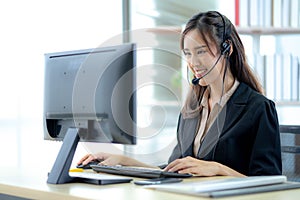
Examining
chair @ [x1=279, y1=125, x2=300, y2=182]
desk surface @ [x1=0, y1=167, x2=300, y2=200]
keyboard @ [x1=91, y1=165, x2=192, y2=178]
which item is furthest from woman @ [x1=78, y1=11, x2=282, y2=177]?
desk surface @ [x1=0, y1=167, x2=300, y2=200]

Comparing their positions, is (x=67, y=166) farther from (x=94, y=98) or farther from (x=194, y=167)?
(x=194, y=167)

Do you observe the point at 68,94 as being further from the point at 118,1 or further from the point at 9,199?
the point at 118,1

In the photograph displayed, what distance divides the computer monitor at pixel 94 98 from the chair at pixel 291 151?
0.79m

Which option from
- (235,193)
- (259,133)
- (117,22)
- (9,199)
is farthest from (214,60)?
(117,22)

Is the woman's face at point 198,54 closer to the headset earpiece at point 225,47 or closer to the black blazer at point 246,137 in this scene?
the headset earpiece at point 225,47

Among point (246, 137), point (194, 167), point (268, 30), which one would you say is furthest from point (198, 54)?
point (268, 30)

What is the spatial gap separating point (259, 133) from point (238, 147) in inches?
4.6

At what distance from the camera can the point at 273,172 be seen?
174 centimetres

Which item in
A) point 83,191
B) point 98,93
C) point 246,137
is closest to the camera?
point 83,191

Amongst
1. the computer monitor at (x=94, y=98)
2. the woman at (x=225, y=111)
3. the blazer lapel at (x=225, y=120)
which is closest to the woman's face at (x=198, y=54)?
the woman at (x=225, y=111)

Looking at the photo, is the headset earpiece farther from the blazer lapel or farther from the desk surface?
the desk surface

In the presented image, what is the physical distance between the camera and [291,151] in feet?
6.74

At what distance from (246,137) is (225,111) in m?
0.15

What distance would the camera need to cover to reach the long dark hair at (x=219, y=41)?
1.93 meters
